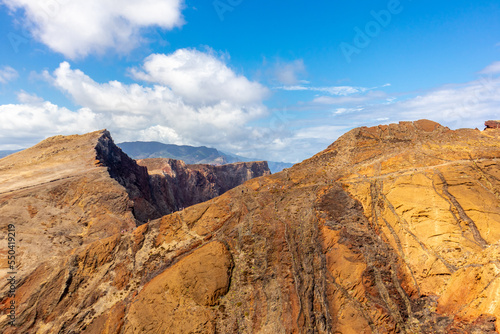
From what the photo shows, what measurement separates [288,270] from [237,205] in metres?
8.28

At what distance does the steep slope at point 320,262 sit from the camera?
14750mm

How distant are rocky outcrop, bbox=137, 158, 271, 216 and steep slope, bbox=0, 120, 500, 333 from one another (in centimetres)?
4688

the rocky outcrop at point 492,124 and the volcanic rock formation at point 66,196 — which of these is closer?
the rocky outcrop at point 492,124

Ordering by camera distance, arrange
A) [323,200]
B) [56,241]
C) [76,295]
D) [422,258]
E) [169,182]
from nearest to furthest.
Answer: [422,258]
[76,295]
[323,200]
[56,241]
[169,182]

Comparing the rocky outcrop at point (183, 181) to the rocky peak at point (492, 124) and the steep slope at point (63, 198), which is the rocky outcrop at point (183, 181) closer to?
the steep slope at point (63, 198)

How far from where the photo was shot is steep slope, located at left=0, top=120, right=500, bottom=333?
48.4 feet

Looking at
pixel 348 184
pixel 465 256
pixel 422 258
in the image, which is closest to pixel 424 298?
pixel 422 258

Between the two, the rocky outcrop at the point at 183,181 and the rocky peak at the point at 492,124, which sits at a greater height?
the rocky peak at the point at 492,124

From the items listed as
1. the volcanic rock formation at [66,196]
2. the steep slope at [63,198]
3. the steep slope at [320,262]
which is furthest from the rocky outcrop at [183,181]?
the steep slope at [320,262]

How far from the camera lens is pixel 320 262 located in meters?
18.3

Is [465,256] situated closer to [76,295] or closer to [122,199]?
[76,295]

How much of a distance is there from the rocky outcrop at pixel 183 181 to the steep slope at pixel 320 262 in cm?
4688

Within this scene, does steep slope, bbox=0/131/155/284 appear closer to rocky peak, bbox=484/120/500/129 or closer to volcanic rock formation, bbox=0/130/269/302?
volcanic rock formation, bbox=0/130/269/302

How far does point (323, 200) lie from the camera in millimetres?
22000
